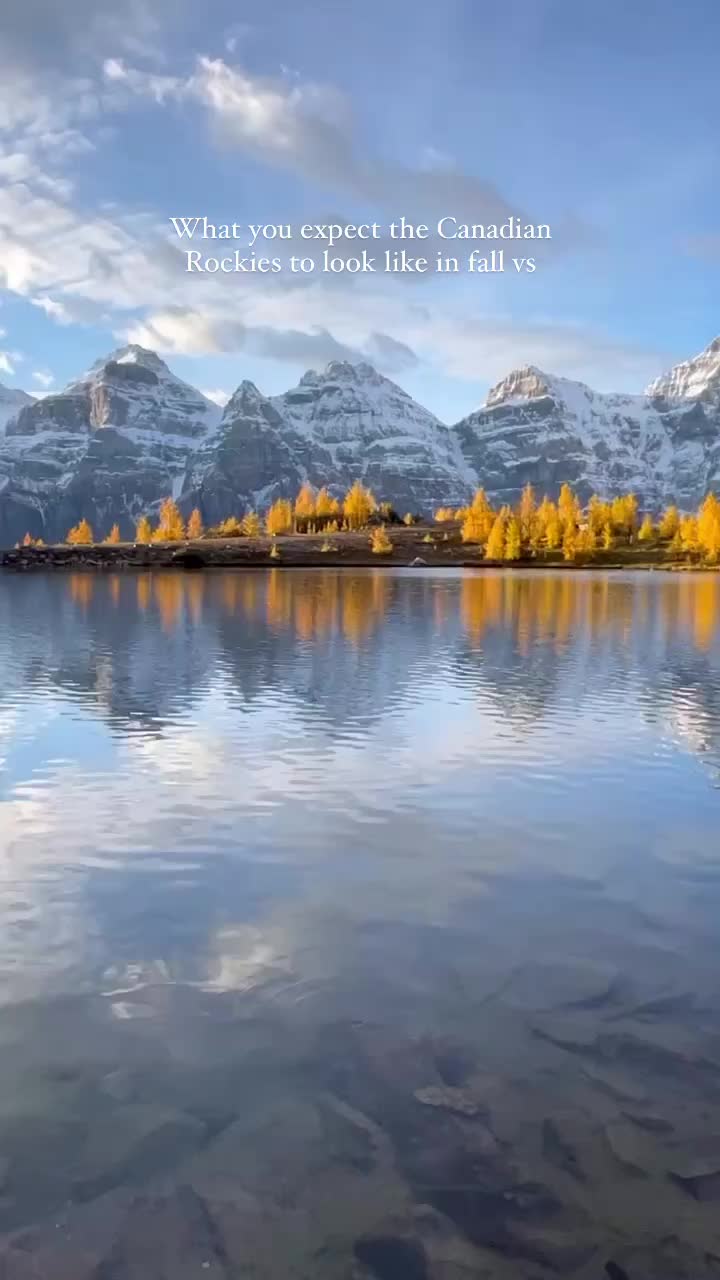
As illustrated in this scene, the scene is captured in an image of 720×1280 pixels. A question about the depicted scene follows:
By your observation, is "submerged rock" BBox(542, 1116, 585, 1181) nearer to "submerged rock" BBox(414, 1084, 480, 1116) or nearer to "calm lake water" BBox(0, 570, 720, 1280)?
"calm lake water" BBox(0, 570, 720, 1280)

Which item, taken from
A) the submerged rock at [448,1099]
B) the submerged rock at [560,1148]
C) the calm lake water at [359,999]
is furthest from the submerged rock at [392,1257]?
the submerged rock at [448,1099]

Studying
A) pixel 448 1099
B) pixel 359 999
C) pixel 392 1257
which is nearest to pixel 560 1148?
pixel 448 1099

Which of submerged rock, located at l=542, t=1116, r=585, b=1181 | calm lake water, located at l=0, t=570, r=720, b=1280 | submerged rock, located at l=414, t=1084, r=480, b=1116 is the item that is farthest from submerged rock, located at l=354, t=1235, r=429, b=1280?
submerged rock, located at l=414, t=1084, r=480, b=1116

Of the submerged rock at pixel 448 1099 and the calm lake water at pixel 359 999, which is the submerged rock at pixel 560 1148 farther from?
the submerged rock at pixel 448 1099

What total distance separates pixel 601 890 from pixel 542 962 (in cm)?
354

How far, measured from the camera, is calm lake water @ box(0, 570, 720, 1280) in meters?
8.98

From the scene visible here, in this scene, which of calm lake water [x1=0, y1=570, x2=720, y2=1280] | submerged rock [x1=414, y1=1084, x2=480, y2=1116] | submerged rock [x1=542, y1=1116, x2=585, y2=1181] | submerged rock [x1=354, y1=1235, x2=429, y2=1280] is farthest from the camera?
submerged rock [x1=414, y1=1084, x2=480, y2=1116]

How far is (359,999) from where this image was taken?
520 inches

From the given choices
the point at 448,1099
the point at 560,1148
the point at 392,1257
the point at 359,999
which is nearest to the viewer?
the point at 392,1257

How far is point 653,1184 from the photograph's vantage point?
31.1 ft

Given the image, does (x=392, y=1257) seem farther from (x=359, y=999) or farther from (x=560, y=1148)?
(x=359, y=999)

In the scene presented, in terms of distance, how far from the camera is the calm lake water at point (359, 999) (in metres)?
8.98

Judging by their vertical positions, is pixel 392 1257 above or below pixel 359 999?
below

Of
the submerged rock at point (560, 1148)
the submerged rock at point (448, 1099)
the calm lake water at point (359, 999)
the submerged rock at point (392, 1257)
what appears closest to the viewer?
the submerged rock at point (392, 1257)
